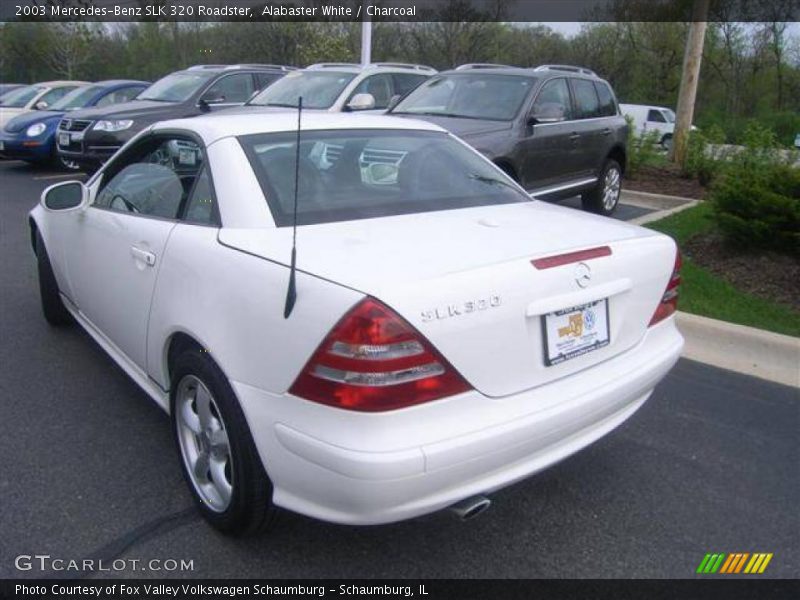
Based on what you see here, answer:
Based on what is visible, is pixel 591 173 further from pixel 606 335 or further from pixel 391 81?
pixel 606 335

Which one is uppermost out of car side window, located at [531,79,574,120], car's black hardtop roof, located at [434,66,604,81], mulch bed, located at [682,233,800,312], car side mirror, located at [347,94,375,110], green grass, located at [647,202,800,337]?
car's black hardtop roof, located at [434,66,604,81]

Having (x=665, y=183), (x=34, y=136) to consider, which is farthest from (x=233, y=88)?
(x=665, y=183)

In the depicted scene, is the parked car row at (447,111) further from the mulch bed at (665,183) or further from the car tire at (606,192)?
the mulch bed at (665,183)

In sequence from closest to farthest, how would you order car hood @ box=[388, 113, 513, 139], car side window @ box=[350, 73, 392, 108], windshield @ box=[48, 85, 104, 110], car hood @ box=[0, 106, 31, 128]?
car hood @ box=[388, 113, 513, 139] < car side window @ box=[350, 73, 392, 108] < windshield @ box=[48, 85, 104, 110] < car hood @ box=[0, 106, 31, 128]

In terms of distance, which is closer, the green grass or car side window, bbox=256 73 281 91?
the green grass

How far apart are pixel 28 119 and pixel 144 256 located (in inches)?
460

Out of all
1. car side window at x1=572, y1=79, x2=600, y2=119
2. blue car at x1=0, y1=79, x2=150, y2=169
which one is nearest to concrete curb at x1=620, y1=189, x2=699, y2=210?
car side window at x1=572, y1=79, x2=600, y2=119

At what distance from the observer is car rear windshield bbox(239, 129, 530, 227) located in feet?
9.82

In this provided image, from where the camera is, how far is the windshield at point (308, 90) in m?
9.80

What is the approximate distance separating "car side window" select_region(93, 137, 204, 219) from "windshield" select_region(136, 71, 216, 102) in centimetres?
792

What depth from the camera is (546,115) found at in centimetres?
735

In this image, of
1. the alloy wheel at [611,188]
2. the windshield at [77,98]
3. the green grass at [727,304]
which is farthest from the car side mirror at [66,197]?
the windshield at [77,98]
